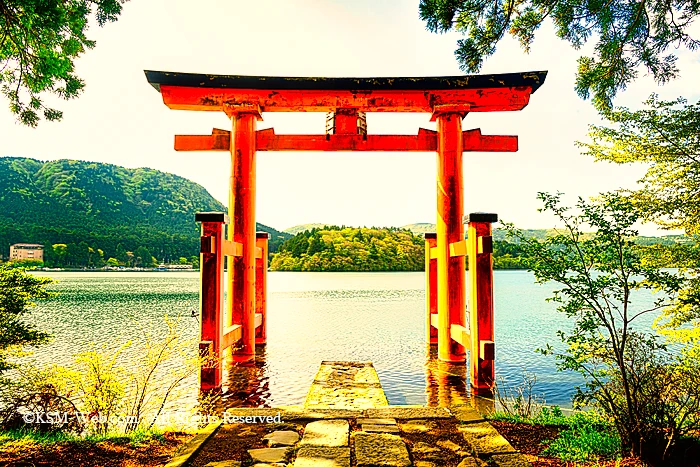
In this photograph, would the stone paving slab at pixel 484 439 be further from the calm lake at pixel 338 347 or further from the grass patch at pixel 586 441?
the calm lake at pixel 338 347

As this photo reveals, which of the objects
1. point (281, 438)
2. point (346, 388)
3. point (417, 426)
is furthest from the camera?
Result: point (346, 388)

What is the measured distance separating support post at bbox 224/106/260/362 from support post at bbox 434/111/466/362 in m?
2.94

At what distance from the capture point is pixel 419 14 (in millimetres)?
4109

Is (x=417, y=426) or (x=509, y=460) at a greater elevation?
(x=509, y=460)

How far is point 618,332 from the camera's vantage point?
3496mm

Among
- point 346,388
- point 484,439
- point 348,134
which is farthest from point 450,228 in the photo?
point 484,439

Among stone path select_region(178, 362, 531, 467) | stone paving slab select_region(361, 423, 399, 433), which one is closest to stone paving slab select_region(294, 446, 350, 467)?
stone path select_region(178, 362, 531, 467)

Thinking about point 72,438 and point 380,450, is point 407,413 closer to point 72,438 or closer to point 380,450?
point 380,450

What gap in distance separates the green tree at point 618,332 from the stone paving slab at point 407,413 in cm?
113

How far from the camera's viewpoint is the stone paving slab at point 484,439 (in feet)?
9.93

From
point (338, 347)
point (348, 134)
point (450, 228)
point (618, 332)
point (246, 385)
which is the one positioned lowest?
point (338, 347)

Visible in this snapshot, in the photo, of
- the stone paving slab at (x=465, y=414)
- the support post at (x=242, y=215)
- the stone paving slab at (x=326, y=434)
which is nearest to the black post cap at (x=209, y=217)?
the support post at (x=242, y=215)

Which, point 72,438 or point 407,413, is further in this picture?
point 407,413

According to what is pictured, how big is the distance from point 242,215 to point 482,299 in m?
3.73
